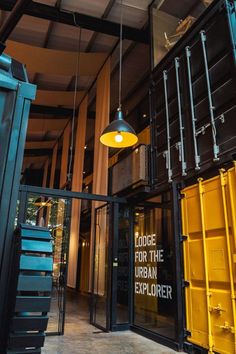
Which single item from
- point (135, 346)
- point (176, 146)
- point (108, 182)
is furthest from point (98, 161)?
point (135, 346)

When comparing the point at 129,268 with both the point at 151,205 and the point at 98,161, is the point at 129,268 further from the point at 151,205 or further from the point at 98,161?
the point at 98,161

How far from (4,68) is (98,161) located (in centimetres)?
844

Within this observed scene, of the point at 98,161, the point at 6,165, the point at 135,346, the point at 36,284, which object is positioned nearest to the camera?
the point at 36,284

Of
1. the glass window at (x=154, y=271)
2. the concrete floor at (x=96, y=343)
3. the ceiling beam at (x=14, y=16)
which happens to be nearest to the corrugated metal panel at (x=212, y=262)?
the glass window at (x=154, y=271)

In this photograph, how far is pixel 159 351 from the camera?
516 centimetres

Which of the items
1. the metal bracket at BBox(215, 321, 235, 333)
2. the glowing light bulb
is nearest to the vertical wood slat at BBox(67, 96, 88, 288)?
the glowing light bulb

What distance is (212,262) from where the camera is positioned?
4.59 m

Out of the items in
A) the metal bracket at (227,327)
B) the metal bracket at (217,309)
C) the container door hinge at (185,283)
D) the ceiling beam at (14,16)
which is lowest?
the metal bracket at (227,327)

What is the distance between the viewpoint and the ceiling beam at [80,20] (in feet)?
26.2

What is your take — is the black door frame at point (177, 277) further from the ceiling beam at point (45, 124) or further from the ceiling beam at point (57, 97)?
the ceiling beam at point (45, 124)

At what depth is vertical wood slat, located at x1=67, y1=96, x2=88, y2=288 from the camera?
35.5ft

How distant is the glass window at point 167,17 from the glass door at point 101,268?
4.40 meters

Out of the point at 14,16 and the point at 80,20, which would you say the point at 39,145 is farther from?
the point at 14,16

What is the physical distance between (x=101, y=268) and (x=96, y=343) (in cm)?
212
